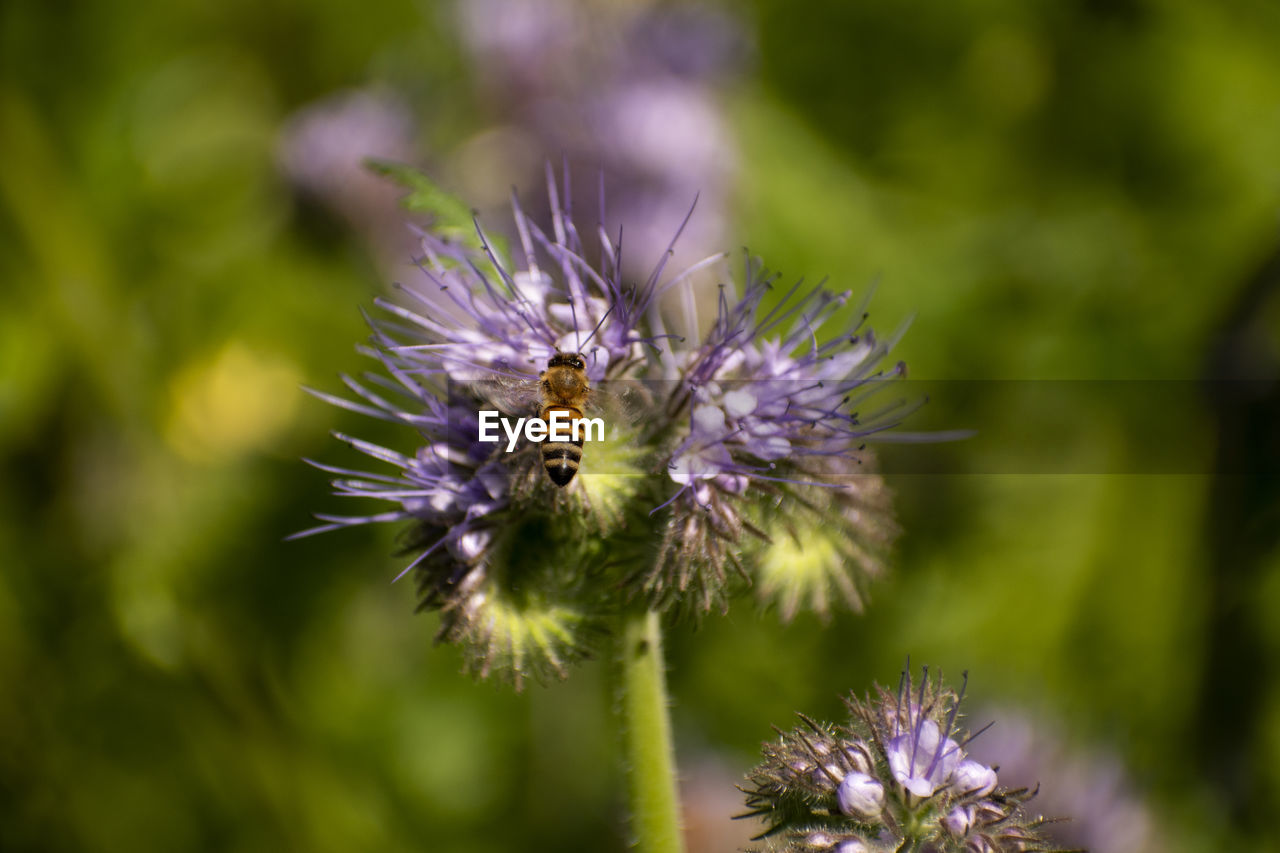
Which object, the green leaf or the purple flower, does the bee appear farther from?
the purple flower

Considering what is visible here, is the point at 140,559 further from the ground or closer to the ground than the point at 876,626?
further from the ground

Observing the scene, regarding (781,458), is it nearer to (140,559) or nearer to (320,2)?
(140,559)

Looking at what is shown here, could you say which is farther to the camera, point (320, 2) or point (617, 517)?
point (320, 2)

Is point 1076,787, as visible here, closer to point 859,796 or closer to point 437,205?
point 859,796

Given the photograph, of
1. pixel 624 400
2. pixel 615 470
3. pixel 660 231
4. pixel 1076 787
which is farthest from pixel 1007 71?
pixel 615 470

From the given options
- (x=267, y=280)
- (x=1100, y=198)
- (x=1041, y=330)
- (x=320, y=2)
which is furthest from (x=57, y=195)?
(x=1100, y=198)

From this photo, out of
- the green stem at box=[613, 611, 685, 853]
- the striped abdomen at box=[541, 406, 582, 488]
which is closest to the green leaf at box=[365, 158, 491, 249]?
the striped abdomen at box=[541, 406, 582, 488]
